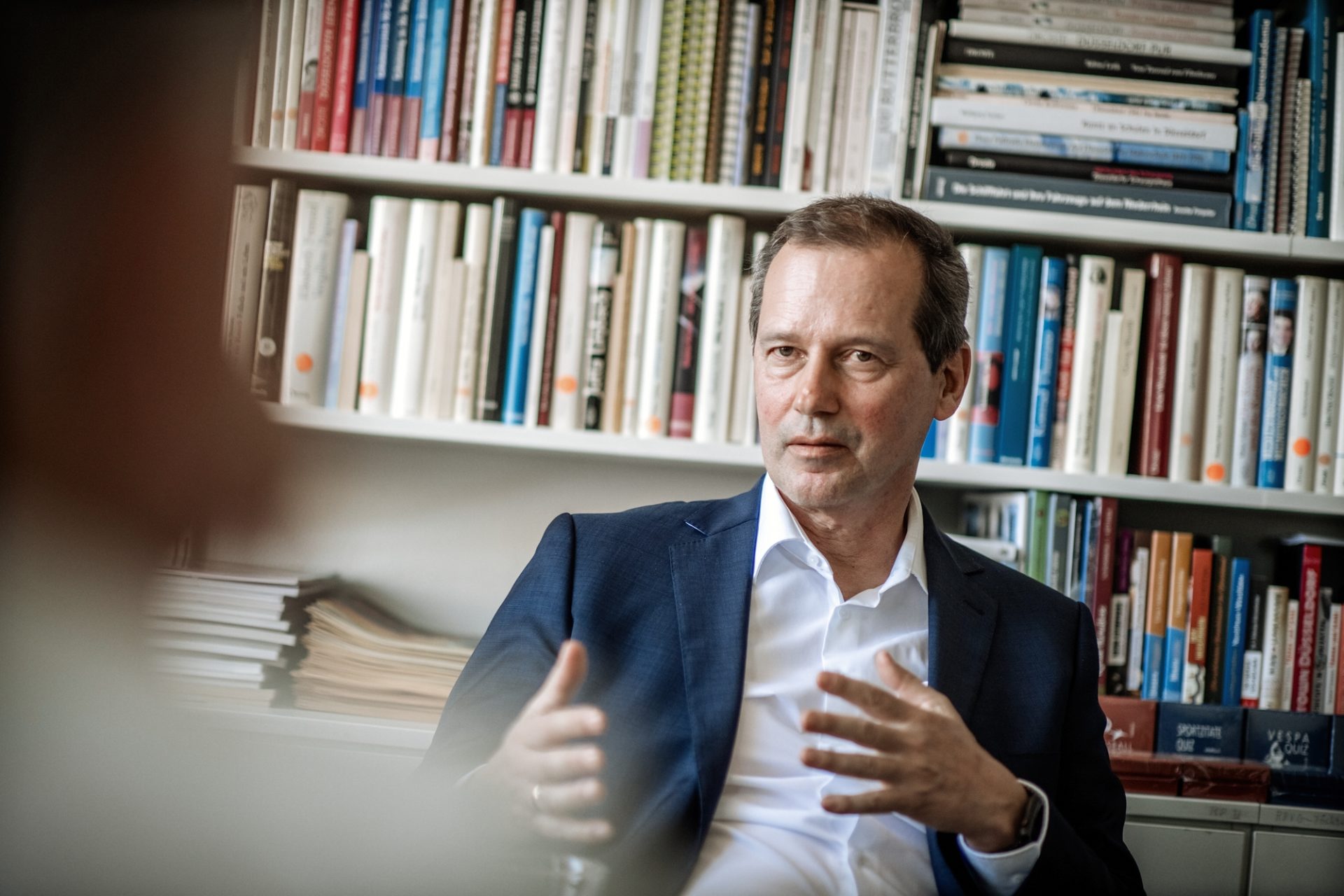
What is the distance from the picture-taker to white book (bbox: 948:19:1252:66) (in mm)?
1695

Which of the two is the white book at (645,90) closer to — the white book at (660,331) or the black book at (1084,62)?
the white book at (660,331)

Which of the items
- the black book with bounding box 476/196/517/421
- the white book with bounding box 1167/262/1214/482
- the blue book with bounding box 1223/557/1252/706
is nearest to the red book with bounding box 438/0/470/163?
the black book with bounding box 476/196/517/421

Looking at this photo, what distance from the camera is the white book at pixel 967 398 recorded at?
1666 mm

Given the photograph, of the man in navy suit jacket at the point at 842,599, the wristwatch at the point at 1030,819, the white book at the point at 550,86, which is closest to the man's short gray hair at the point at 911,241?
the man in navy suit jacket at the point at 842,599

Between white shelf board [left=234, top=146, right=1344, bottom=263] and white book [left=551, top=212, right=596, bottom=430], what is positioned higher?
white shelf board [left=234, top=146, right=1344, bottom=263]

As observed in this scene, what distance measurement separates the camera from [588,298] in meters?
1.67

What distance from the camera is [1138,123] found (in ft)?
5.55

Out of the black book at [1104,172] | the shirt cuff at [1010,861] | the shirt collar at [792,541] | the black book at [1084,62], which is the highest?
the black book at [1084,62]

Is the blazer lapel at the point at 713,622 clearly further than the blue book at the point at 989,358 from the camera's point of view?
No

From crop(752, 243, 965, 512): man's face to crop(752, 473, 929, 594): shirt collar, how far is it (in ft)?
0.09

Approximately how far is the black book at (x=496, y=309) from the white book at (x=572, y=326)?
9 cm

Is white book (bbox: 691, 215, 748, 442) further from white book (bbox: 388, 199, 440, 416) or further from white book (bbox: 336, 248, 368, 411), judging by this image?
white book (bbox: 336, 248, 368, 411)

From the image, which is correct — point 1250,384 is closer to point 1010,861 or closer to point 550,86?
point 1010,861

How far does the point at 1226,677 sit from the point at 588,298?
1.20 meters
